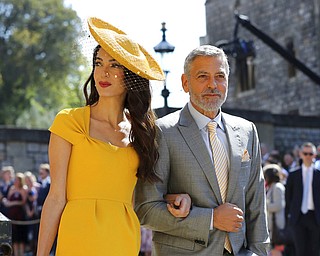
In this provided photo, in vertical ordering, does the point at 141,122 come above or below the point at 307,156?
below

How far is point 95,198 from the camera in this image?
4324 millimetres

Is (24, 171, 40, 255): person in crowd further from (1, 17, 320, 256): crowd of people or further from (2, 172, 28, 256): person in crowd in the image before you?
(1, 17, 320, 256): crowd of people

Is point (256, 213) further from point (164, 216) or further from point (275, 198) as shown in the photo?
point (275, 198)

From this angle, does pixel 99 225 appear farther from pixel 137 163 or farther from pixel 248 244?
pixel 248 244

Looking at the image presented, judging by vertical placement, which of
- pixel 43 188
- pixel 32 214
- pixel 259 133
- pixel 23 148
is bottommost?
pixel 32 214

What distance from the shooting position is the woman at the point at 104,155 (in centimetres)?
425

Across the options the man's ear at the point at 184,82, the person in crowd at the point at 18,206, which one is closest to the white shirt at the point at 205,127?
the man's ear at the point at 184,82

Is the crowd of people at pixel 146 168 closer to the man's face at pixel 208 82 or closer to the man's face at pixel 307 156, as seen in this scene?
the man's face at pixel 208 82

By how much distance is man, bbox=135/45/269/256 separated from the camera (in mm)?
4633

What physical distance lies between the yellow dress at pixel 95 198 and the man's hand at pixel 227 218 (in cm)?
47

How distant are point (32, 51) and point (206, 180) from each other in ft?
135

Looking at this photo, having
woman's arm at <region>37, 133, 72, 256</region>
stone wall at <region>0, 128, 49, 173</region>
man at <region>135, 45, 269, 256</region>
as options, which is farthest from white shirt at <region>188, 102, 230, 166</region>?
stone wall at <region>0, 128, 49, 173</region>

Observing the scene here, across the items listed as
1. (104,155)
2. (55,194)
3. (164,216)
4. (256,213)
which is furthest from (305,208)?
(55,194)

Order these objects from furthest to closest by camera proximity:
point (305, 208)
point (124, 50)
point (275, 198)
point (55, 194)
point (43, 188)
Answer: point (43, 188) → point (275, 198) → point (305, 208) → point (124, 50) → point (55, 194)
